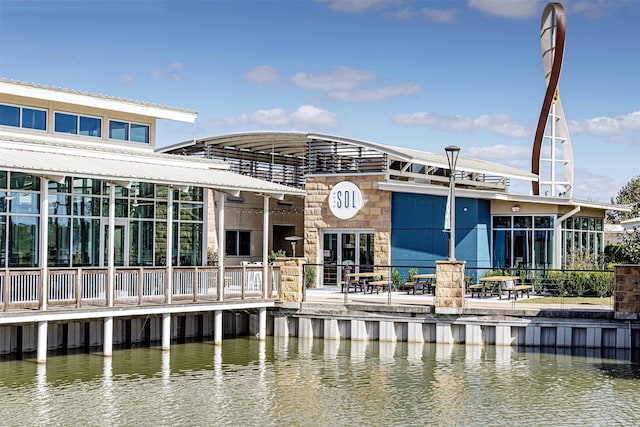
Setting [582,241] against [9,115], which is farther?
[582,241]

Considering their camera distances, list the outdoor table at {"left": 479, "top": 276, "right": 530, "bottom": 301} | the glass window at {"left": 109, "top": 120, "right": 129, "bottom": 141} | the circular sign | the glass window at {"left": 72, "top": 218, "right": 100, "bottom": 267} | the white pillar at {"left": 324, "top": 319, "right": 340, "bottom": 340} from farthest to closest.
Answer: the circular sign
the outdoor table at {"left": 479, "top": 276, "right": 530, "bottom": 301}
the glass window at {"left": 109, "top": 120, "right": 129, "bottom": 141}
the white pillar at {"left": 324, "top": 319, "right": 340, "bottom": 340}
the glass window at {"left": 72, "top": 218, "right": 100, "bottom": 267}

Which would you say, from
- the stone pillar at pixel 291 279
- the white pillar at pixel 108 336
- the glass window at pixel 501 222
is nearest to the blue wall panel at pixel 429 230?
the glass window at pixel 501 222

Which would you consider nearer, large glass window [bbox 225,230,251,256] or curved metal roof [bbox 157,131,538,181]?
curved metal roof [bbox 157,131,538,181]

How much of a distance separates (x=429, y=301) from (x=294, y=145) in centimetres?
1128

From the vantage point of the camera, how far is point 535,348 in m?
23.8

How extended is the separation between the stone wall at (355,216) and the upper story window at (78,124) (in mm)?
9399

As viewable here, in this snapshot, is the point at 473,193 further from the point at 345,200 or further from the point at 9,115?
the point at 9,115

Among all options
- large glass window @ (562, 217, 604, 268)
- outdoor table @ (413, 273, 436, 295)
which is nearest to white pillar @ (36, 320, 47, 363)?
outdoor table @ (413, 273, 436, 295)

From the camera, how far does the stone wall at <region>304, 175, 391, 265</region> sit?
106ft

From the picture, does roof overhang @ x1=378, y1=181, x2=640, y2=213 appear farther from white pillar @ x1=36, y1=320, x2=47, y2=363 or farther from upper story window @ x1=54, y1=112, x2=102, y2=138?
white pillar @ x1=36, y1=320, x2=47, y2=363

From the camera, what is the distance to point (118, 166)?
23.5m

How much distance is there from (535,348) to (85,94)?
14.0 m

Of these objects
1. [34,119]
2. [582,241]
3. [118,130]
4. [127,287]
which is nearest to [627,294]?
[582,241]

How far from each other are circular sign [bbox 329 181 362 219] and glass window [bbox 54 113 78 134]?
10.5m
